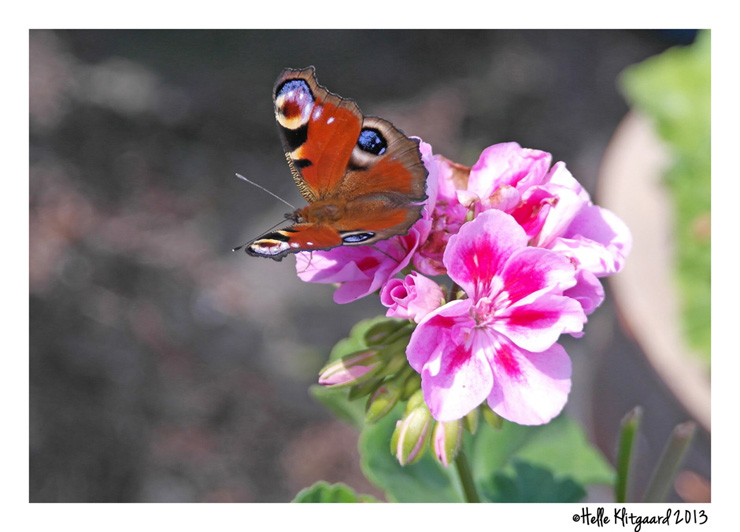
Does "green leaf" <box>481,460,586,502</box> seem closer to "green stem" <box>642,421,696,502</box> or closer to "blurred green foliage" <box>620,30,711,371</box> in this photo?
"green stem" <box>642,421,696,502</box>

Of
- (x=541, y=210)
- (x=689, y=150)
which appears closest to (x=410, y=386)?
(x=541, y=210)

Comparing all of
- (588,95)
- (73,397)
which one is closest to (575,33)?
(588,95)

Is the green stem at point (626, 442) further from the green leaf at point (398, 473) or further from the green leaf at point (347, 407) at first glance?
the green leaf at point (347, 407)

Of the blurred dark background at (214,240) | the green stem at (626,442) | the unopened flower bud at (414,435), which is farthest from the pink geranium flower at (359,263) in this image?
the blurred dark background at (214,240)

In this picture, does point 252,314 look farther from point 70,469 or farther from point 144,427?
point 70,469

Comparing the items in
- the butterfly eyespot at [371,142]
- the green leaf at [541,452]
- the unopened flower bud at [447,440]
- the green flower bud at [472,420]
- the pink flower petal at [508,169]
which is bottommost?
the green leaf at [541,452]

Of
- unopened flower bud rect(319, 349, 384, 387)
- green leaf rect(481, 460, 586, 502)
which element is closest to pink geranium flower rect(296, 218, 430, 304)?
unopened flower bud rect(319, 349, 384, 387)

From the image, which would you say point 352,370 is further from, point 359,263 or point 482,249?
point 482,249
